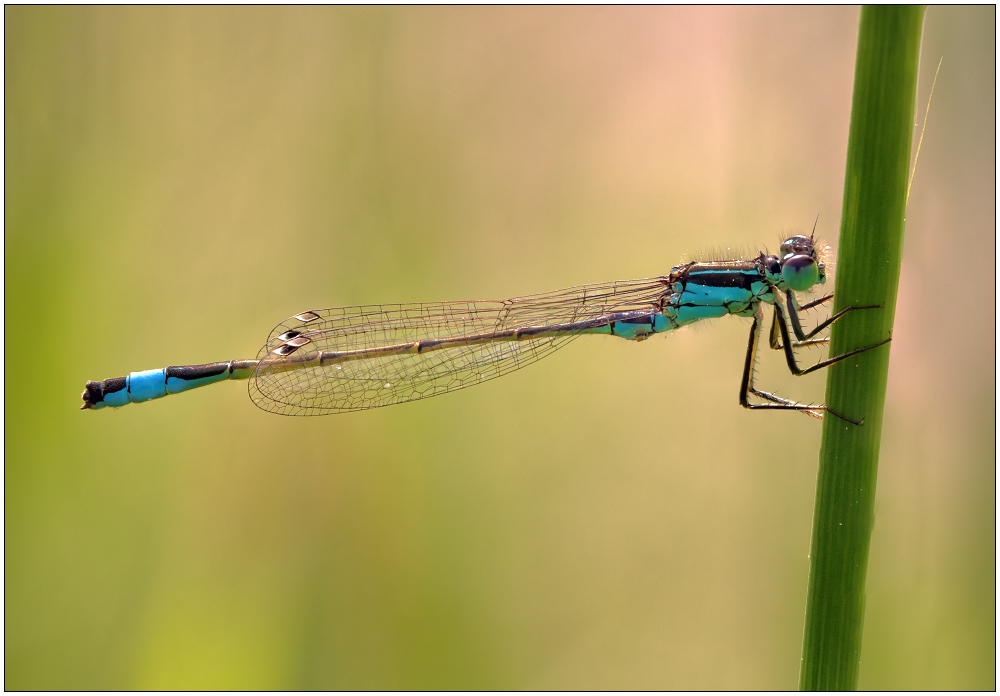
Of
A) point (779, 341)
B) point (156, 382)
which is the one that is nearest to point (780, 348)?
point (779, 341)

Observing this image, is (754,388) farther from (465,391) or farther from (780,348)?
(465,391)

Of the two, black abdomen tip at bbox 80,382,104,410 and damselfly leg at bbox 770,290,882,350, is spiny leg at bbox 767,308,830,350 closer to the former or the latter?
damselfly leg at bbox 770,290,882,350

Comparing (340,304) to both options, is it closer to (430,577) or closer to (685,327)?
(430,577)

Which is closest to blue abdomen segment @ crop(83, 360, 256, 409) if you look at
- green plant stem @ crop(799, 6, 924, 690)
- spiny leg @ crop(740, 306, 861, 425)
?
spiny leg @ crop(740, 306, 861, 425)

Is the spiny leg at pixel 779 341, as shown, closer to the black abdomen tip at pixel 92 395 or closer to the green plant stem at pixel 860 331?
the green plant stem at pixel 860 331

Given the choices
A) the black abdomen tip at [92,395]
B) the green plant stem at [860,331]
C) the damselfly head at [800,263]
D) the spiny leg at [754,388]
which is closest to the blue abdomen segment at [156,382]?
the black abdomen tip at [92,395]

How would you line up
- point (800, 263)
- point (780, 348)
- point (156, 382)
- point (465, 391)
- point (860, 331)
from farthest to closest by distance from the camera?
point (465, 391), point (156, 382), point (780, 348), point (800, 263), point (860, 331)
